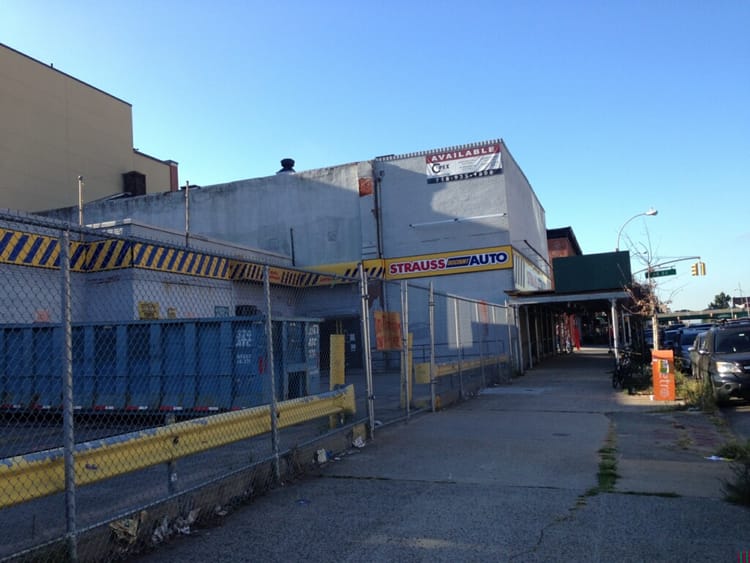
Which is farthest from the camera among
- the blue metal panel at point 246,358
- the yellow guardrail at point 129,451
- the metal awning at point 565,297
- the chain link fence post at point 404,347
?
the metal awning at point 565,297

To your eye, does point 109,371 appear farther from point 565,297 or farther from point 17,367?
point 565,297

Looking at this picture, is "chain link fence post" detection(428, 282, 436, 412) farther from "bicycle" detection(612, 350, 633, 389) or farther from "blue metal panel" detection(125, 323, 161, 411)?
"bicycle" detection(612, 350, 633, 389)

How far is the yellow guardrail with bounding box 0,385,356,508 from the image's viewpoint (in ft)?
13.5

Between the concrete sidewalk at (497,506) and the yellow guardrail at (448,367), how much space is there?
256 cm

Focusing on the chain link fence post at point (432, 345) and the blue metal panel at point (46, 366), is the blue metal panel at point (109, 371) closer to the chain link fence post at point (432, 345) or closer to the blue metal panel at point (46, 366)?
the blue metal panel at point (46, 366)

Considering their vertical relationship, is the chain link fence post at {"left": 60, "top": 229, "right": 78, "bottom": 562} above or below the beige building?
below

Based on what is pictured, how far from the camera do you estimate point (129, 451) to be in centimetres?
501

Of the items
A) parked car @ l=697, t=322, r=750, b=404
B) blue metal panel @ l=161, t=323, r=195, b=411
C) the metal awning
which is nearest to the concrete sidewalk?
parked car @ l=697, t=322, r=750, b=404

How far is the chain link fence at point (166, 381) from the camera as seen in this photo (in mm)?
4707

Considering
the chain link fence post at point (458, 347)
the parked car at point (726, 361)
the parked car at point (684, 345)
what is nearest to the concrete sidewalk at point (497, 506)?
the parked car at point (726, 361)

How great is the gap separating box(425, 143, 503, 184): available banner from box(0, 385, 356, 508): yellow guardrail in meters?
19.8

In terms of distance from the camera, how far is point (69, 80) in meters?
33.2

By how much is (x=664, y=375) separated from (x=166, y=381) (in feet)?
34.2

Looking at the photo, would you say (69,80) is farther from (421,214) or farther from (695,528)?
(695,528)
